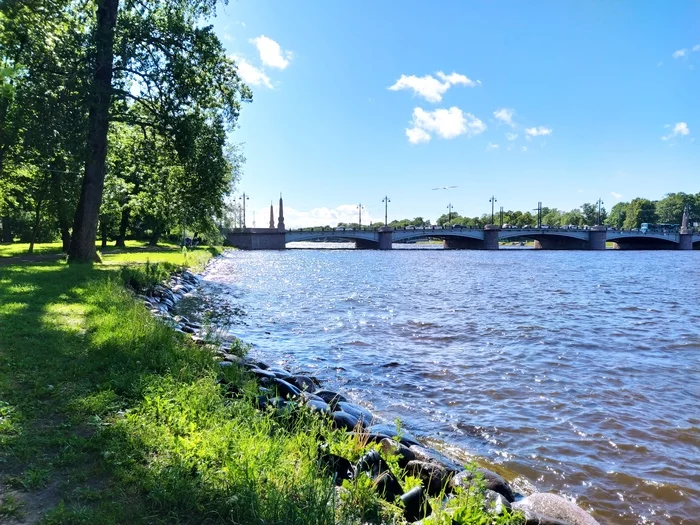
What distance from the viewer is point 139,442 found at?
451cm

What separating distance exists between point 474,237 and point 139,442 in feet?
369

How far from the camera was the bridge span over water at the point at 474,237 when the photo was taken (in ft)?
340

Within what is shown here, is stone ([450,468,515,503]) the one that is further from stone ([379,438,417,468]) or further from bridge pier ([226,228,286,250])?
bridge pier ([226,228,286,250])

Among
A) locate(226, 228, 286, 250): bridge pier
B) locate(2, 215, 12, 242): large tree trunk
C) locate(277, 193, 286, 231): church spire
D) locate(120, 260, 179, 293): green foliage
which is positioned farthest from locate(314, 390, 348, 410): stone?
locate(277, 193, 286, 231): church spire

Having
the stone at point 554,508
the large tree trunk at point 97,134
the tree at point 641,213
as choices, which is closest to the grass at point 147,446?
the stone at point 554,508

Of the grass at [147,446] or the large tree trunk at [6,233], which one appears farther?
the large tree trunk at [6,233]

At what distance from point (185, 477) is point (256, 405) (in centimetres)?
267

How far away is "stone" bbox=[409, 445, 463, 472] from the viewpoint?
19.3ft

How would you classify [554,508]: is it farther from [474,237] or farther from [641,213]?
[641,213]

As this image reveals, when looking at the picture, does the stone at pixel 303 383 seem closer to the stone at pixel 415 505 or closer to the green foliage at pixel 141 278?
the stone at pixel 415 505

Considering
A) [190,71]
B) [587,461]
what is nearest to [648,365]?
[587,461]

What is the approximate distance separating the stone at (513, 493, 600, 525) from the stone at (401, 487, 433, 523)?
3.42 ft

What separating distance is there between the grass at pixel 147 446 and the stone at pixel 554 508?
5.38 feet

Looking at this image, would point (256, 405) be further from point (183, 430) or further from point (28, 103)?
point (28, 103)
